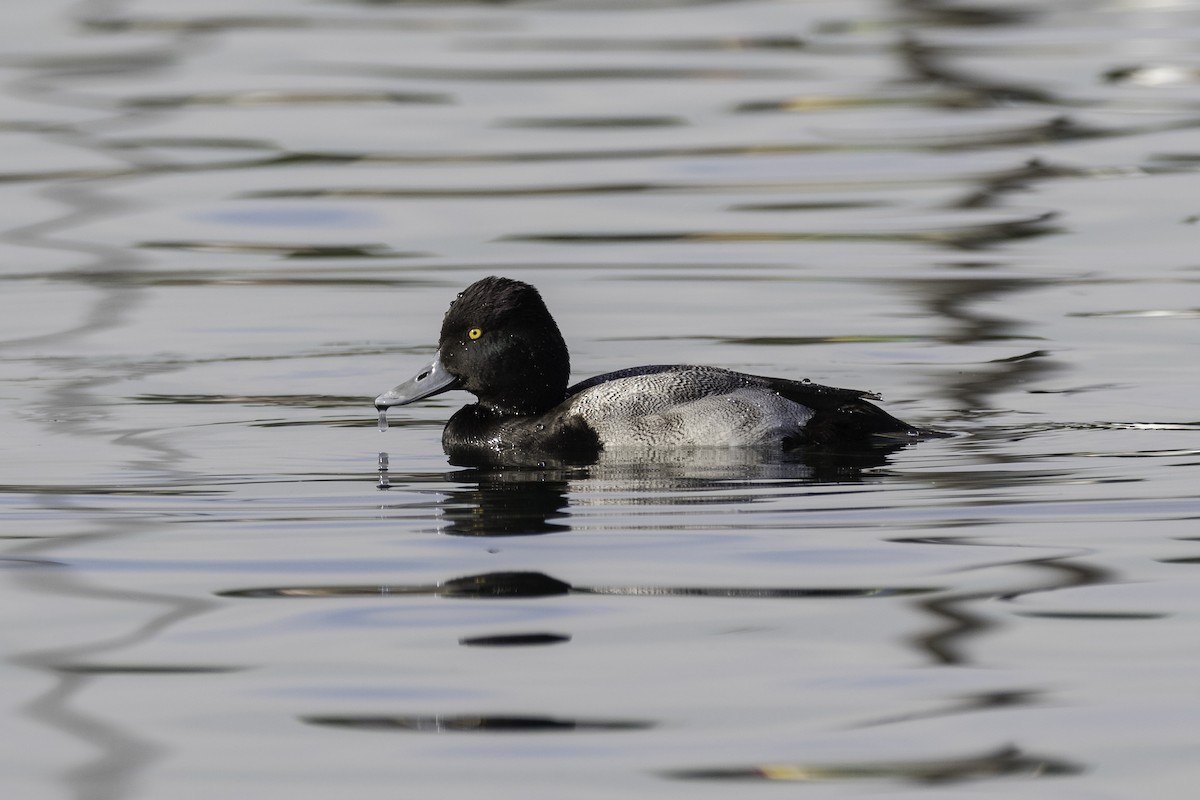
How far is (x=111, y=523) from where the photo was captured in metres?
7.58

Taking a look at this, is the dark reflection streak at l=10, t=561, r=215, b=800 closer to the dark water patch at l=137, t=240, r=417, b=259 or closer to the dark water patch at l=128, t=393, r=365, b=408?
the dark water patch at l=128, t=393, r=365, b=408

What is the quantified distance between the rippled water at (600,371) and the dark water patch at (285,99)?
70 mm

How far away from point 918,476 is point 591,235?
21.0 feet

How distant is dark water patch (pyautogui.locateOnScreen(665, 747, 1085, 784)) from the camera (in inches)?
189

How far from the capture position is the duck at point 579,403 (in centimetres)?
880

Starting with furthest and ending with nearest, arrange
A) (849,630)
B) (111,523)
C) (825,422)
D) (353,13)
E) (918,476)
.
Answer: (353,13), (825,422), (918,476), (111,523), (849,630)

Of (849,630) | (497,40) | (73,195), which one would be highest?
(497,40)

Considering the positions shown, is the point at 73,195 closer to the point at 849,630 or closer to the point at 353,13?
the point at 353,13

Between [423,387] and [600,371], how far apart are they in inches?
77.8

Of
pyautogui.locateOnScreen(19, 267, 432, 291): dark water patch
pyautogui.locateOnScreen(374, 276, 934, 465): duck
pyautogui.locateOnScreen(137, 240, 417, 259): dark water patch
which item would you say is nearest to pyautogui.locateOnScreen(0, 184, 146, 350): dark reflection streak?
pyautogui.locateOnScreen(19, 267, 432, 291): dark water patch

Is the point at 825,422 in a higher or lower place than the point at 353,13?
lower

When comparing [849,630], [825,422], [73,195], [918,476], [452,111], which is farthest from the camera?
[452,111]

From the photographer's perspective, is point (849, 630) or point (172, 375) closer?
point (849, 630)

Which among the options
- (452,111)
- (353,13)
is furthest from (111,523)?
(353,13)
